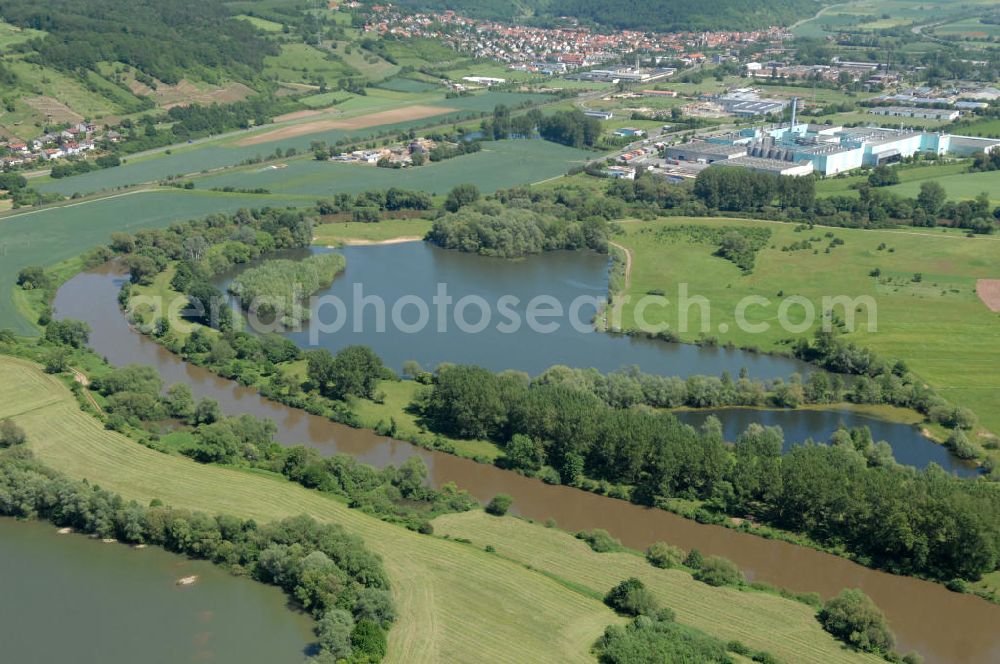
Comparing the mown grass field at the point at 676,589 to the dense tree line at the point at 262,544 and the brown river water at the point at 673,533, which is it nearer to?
the brown river water at the point at 673,533

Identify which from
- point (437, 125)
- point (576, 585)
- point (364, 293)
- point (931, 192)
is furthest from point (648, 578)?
point (437, 125)

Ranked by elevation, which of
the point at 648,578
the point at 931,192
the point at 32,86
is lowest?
the point at 648,578

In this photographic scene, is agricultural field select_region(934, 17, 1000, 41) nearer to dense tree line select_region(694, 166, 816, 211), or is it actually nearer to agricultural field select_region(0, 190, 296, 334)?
dense tree line select_region(694, 166, 816, 211)

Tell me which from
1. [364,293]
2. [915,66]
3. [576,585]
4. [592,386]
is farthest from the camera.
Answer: [915,66]

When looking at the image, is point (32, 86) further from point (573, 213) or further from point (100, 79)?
point (573, 213)

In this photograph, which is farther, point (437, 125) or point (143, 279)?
point (437, 125)

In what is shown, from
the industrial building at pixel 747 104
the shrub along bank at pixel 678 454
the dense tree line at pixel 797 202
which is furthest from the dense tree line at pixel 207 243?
the industrial building at pixel 747 104

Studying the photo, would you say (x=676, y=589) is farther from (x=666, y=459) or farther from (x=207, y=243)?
(x=207, y=243)

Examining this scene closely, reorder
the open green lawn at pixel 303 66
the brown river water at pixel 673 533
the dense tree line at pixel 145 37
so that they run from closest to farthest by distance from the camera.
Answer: the brown river water at pixel 673 533 < the dense tree line at pixel 145 37 < the open green lawn at pixel 303 66
